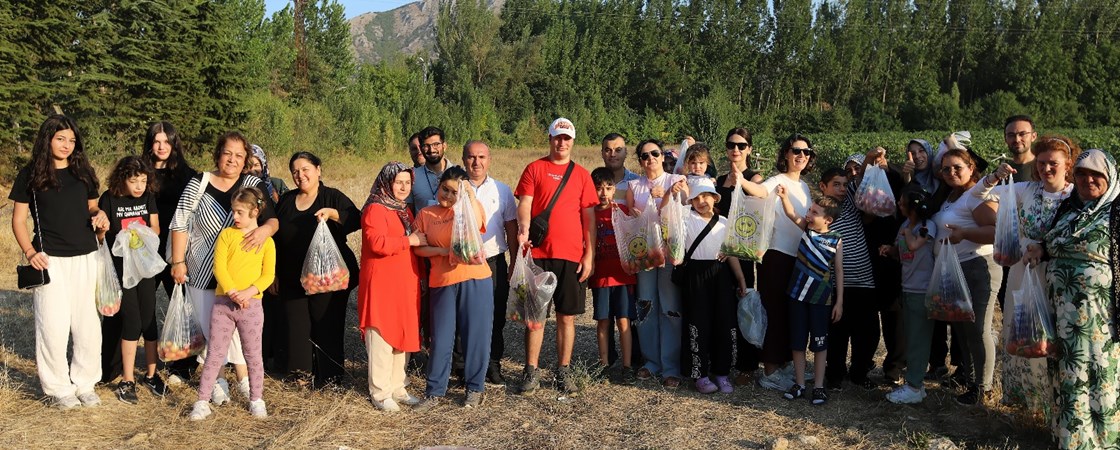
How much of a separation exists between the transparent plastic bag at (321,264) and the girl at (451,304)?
20.7 inches

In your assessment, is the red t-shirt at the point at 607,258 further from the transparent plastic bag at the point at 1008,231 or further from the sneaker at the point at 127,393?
the sneaker at the point at 127,393

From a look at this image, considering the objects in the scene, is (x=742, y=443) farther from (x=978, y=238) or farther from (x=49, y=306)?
(x=49, y=306)

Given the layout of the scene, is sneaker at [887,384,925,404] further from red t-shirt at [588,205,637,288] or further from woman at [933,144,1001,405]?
red t-shirt at [588,205,637,288]

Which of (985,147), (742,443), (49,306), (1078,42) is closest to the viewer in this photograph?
(742,443)

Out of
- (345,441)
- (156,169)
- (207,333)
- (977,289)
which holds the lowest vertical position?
(345,441)

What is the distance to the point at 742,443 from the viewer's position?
4492 millimetres

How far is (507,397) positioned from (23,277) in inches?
119

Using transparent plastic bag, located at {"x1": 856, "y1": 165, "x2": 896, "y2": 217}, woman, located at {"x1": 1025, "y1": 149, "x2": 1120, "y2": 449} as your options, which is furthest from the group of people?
woman, located at {"x1": 1025, "y1": 149, "x2": 1120, "y2": 449}

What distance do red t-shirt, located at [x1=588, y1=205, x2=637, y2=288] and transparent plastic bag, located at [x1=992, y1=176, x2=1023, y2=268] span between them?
227 cm

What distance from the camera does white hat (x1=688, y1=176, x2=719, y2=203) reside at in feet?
17.3

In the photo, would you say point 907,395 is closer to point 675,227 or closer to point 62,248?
point 675,227

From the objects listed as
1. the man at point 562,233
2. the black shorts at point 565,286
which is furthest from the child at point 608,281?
the black shorts at point 565,286

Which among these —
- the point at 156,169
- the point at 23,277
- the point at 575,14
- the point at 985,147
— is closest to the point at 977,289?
the point at 156,169

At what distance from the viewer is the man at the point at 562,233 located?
531 centimetres
